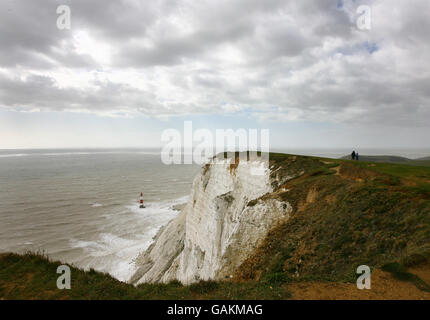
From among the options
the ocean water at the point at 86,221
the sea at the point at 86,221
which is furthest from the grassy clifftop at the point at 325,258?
the sea at the point at 86,221

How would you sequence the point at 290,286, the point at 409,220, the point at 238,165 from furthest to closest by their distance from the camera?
the point at 238,165, the point at 409,220, the point at 290,286

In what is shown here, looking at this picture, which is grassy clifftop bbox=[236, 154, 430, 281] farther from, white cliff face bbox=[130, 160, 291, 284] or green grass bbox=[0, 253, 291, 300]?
white cliff face bbox=[130, 160, 291, 284]

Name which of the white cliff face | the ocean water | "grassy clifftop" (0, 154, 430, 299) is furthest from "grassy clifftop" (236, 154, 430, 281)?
the ocean water

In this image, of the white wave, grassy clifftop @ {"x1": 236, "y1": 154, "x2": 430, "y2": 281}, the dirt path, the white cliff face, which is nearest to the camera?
the dirt path

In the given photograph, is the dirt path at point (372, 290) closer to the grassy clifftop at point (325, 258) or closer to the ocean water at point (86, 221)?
the grassy clifftop at point (325, 258)

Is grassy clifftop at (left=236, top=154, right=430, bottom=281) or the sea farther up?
grassy clifftop at (left=236, top=154, right=430, bottom=281)

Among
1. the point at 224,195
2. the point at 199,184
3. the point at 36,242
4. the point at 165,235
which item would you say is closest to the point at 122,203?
the point at 36,242

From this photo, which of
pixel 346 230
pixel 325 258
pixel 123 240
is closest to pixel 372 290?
pixel 325 258
